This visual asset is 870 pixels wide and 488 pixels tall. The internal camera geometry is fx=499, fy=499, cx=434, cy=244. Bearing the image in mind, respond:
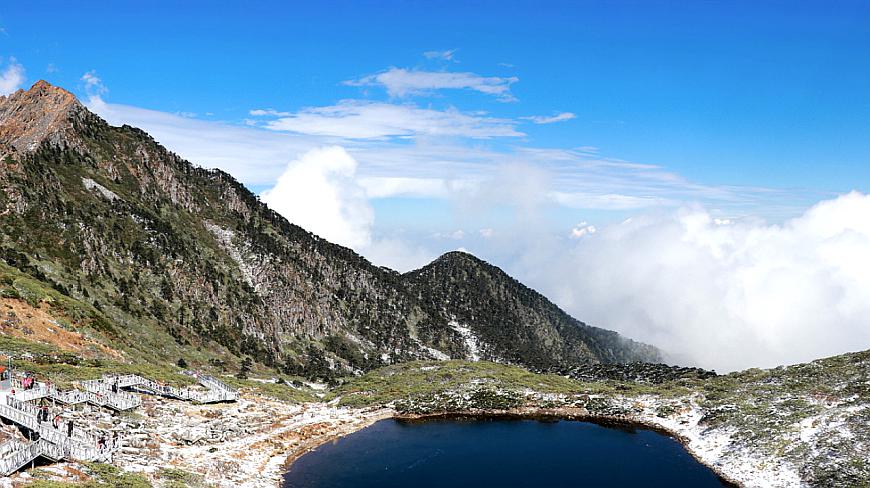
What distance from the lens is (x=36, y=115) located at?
156750 mm

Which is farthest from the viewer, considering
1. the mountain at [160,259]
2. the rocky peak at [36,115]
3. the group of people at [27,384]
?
the rocky peak at [36,115]

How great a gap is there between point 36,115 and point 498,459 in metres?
178

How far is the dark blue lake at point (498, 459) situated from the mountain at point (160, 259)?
50.5 m

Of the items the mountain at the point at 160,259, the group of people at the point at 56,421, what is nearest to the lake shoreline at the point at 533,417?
the group of people at the point at 56,421

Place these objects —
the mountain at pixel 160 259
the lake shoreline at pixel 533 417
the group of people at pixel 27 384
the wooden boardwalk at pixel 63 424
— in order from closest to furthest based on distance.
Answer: the wooden boardwalk at pixel 63 424, the group of people at pixel 27 384, the lake shoreline at pixel 533 417, the mountain at pixel 160 259

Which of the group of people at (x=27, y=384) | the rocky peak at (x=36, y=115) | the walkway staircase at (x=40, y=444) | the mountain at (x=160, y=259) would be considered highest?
the rocky peak at (x=36, y=115)

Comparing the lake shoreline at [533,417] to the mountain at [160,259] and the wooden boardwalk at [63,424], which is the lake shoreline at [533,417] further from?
the mountain at [160,259]

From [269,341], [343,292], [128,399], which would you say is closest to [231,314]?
[269,341]

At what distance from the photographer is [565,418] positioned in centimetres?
7438

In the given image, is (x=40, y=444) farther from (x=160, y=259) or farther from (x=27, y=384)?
(x=160, y=259)

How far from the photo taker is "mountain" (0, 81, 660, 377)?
346 ft

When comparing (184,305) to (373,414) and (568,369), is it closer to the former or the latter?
(373,414)

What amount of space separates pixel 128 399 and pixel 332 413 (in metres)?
28.8

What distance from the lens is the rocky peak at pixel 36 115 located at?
463 ft
